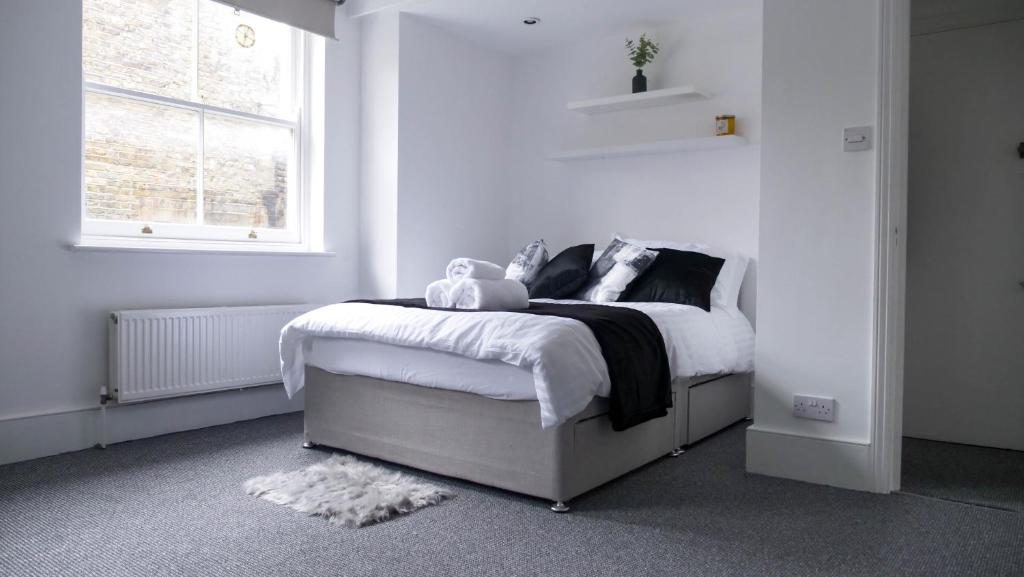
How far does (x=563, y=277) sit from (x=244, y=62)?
2.26m

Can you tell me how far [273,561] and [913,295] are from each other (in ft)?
10.9

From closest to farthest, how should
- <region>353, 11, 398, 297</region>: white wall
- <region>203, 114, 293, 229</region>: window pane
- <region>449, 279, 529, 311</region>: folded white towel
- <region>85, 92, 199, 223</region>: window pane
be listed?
<region>449, 279, 529, 311</region>: folded white towel → <region>85, 92, 199, 223</region>: window pane → <region>203, 114, 293, 229</region>: window pane → <region>353, 11, 398, 297</region>: white wall

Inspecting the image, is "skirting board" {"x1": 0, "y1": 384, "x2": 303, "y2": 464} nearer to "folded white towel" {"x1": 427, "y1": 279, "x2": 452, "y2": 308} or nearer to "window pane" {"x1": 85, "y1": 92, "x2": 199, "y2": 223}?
"window pane" {"x1": 85, "y1": 92, "x2": 199, "y2": 223}

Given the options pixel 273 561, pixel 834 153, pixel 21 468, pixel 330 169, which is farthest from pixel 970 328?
pixel 21 468

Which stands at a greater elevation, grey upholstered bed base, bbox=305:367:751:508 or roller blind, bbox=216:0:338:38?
roller blind, bbox=216:0:338:38

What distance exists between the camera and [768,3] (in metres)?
3.01

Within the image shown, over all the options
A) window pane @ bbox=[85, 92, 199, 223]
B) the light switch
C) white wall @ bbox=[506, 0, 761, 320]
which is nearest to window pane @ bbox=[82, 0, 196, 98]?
window pane @ bbox=[85, 92, 199, 223]

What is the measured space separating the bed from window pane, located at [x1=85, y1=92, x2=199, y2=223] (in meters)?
1.12

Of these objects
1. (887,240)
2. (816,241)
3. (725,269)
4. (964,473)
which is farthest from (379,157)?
(964,473)

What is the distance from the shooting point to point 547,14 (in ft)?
14.6

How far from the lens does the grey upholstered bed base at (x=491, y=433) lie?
8.38 feet

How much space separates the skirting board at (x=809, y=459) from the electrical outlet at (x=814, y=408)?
91 millimetres

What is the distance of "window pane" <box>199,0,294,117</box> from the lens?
13.1ft

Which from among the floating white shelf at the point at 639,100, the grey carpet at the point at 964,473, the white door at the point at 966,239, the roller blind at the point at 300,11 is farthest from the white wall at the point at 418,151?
the grey carpet at the point at 964,473
